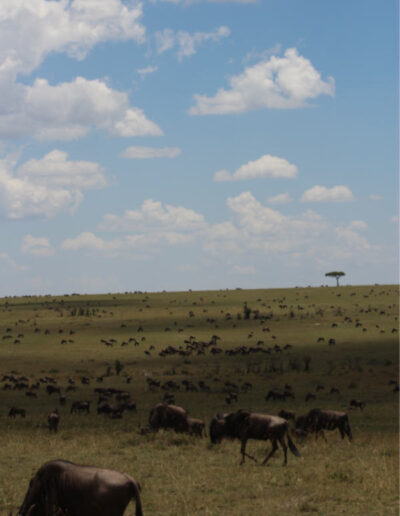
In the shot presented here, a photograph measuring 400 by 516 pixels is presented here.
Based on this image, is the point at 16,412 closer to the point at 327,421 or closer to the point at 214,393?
the point at 214,393

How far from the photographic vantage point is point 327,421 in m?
22.8

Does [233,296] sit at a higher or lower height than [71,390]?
higher

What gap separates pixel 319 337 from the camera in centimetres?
6600

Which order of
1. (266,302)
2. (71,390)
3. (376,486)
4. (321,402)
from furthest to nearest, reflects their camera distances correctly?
(266,302), (71,390), (321,402), (376,486)

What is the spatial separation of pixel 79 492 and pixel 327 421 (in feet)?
47.4

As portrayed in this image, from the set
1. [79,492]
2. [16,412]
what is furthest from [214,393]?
[79,492]

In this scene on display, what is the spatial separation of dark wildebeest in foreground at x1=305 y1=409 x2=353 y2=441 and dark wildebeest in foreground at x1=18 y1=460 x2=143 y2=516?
13.8 meters

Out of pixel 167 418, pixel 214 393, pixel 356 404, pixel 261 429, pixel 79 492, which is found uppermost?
pixel 79 492

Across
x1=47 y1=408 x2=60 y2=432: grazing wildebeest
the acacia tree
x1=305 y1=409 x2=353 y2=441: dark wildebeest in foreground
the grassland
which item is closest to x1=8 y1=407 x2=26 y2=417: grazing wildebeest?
the grassland

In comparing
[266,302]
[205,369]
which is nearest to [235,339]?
[205,369]

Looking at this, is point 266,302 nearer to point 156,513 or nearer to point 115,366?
point 115,366

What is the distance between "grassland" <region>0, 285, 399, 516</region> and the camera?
611 inches

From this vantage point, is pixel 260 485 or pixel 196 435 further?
pixel 196 435

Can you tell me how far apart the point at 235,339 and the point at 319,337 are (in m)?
8.46
